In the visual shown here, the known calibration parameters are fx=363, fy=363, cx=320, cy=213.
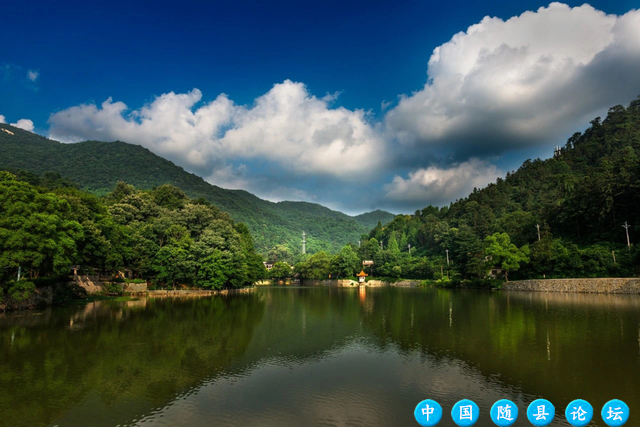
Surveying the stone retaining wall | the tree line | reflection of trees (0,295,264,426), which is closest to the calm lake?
reflection of trees (0,295,264,426)

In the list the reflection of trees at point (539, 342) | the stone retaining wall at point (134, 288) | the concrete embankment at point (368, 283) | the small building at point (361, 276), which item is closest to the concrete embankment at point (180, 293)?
the stone retaining wall at point (134, 288)

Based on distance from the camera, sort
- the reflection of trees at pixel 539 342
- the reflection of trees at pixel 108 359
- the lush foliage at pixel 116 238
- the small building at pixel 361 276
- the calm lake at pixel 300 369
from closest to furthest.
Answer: the calm lake at pixel 300 369 < the reflection of trees at pixel 108 359 < the reflection of trees at pixel 539 342 < the lush foliage at pixel 116 238 < the small building at pixel 361 276

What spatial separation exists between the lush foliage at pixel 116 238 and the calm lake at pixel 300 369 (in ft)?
18.4

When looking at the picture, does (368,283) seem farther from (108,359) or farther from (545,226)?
(108,359)

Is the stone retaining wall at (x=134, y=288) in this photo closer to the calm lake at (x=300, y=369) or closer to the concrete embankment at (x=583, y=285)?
the calm lake at (x=300, y=369)

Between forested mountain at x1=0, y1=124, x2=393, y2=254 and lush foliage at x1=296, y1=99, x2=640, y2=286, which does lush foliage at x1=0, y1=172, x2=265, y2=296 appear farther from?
forested mountain at x1=0, y1=124, x2=393, y2=254

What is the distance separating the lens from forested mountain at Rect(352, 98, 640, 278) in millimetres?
51031

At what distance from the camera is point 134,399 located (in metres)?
11.2

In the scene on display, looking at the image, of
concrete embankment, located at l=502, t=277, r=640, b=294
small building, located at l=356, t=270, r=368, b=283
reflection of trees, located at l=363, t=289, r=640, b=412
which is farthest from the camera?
small building, located at l=356, t=270, r=368, b=283

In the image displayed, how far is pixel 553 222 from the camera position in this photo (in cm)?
6500

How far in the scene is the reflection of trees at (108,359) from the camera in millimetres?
11219

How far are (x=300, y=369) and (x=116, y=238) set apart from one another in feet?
127

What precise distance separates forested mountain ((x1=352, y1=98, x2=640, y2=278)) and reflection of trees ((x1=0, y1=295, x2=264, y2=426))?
152 feet

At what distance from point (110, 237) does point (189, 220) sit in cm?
1923
